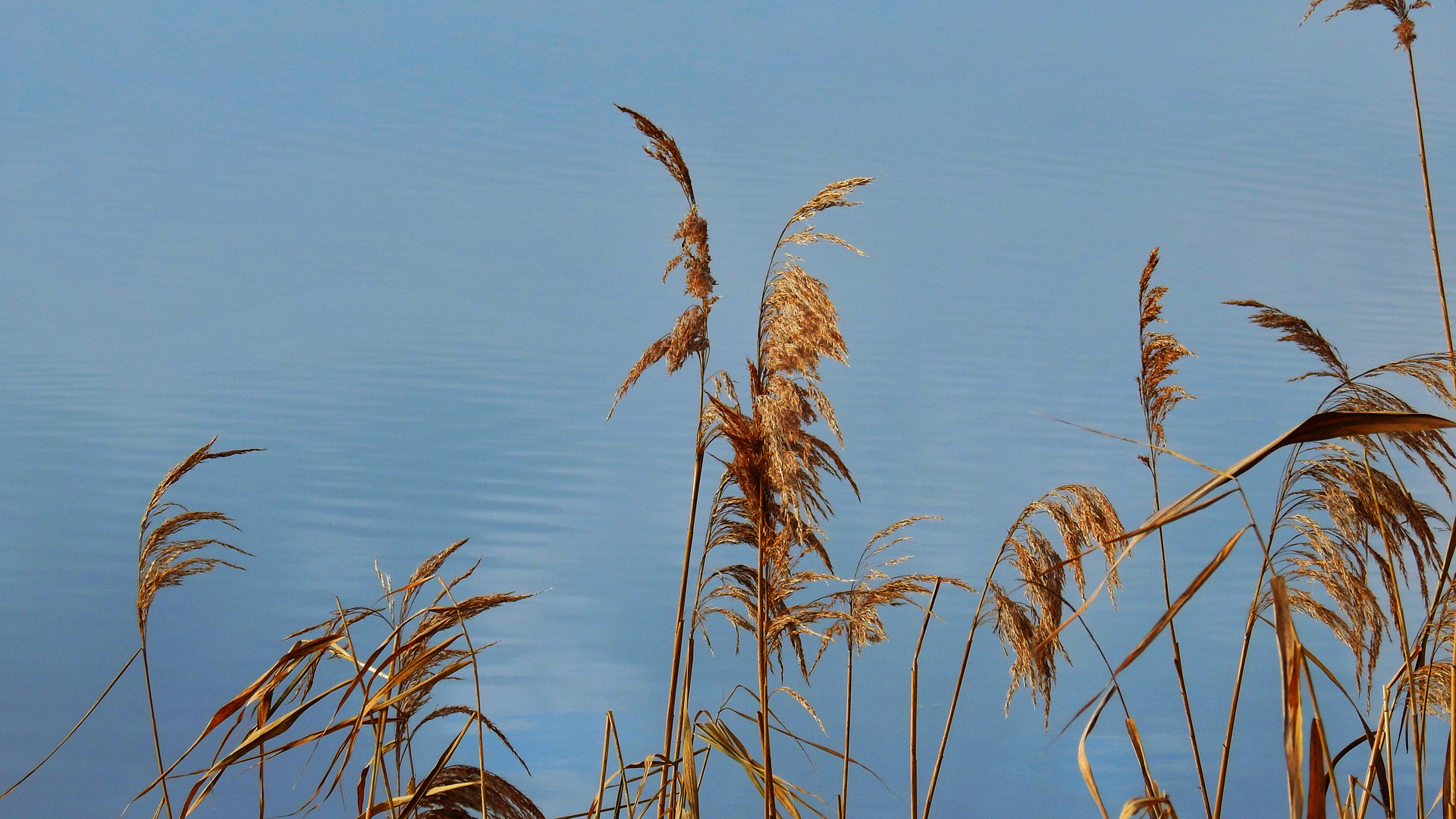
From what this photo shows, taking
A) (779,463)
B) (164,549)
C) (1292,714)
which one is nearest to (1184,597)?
(1292,714)

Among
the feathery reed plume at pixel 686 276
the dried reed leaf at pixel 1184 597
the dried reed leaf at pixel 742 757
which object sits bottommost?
the dried reed leaf at pixel 742 757

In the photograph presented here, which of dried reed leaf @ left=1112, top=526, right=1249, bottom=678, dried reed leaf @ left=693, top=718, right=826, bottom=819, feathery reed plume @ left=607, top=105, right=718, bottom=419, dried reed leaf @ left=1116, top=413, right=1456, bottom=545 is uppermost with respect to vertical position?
feathery reed plume @ left=607, top=105, right=718, bottom=419

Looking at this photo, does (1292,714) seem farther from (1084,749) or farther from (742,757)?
(742,757)

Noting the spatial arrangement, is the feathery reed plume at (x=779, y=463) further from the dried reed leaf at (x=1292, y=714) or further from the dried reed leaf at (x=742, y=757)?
the dried reed leaf at (x=1292, y=714)

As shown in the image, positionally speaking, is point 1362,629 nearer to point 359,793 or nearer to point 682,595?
point 682,595

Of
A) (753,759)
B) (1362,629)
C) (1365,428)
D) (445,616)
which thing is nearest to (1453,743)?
(1362,629)

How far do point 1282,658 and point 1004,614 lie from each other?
3.81 feet

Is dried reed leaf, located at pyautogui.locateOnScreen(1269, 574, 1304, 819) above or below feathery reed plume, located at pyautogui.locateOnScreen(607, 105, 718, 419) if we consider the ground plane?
below

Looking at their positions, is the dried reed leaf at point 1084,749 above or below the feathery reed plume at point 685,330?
below

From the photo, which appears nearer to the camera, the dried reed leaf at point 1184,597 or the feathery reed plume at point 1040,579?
the dried reed leaf at point 1184,597

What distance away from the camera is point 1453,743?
117 cm

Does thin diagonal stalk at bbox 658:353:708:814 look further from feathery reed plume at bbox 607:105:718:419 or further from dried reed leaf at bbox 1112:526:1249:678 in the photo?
dried reed leaf at bbox 1112:526:1249:678

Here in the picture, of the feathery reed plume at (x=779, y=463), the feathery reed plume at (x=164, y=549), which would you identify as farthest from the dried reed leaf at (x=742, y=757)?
the feathery reed plume at (x=164, y=549)

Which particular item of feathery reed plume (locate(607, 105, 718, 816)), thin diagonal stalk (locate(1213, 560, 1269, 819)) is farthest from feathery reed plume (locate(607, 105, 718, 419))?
thin diagonal stalk (locate(1213, 560, 1269, 819))
